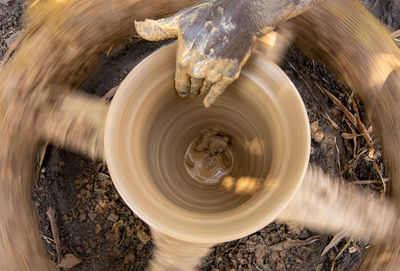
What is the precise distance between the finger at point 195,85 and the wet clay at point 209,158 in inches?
18.5

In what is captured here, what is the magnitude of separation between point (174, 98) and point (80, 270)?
3.15 ft

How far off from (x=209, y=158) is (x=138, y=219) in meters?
0.51

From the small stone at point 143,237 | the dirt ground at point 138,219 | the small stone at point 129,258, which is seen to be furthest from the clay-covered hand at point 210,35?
the small stone at point 129,258

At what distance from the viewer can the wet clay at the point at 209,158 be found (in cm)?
189

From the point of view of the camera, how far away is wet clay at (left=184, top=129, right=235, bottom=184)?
6.19ft

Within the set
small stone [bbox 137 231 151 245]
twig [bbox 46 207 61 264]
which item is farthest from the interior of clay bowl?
twig [bbox 46 207 61 264]

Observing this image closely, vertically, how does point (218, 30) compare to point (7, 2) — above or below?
below

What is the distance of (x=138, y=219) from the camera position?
1685 millimetres

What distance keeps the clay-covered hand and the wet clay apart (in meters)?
0.69

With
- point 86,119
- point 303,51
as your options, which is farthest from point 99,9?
point 303,51

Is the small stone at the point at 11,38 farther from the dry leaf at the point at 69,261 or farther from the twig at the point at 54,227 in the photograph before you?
the dry leaf at the point at 69,261

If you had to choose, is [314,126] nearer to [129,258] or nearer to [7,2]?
[129,258]

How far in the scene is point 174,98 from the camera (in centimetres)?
152

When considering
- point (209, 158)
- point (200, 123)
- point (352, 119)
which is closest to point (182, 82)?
point (200, 123)
